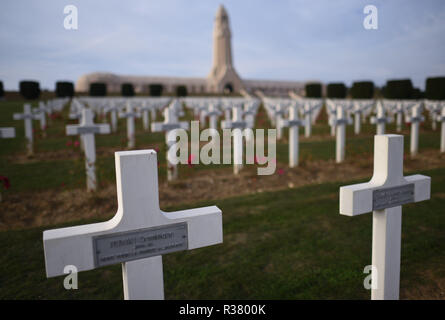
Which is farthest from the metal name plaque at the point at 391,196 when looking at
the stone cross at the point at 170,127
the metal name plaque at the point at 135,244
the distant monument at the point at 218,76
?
the distant monument at the point at 218,76

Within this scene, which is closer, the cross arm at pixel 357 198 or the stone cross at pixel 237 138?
the cross arm at pixel 357 198

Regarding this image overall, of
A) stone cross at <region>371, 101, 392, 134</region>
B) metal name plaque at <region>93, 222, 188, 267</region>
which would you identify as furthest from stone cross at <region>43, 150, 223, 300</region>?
stone cross at <region>371, 101, 392, 134</region>

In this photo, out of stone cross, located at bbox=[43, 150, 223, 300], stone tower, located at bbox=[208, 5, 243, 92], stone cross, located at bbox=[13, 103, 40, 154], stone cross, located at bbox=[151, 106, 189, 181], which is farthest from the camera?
stone tower, located at bbox=[208, 5, 243, 92]

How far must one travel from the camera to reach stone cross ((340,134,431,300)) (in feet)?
7.07

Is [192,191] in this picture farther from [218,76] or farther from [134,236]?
[218,76]

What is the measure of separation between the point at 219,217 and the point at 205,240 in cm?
14

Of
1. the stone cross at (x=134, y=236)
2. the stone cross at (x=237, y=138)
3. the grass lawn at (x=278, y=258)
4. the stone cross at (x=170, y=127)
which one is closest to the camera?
the stone cross at (x=134, y=236)

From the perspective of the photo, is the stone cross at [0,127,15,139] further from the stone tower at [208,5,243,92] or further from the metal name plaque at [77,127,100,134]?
the stone tower at [208,5,243,92]

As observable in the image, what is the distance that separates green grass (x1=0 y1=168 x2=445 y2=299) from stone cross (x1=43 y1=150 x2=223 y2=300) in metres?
1.11

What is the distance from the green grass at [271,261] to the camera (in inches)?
109

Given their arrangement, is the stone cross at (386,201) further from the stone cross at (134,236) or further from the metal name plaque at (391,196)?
the stone cross at (134,236)

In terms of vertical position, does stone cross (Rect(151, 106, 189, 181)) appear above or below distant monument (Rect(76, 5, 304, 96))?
below

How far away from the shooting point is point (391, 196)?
228 centimetres

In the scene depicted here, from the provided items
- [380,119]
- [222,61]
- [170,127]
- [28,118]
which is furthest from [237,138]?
[222,61]
